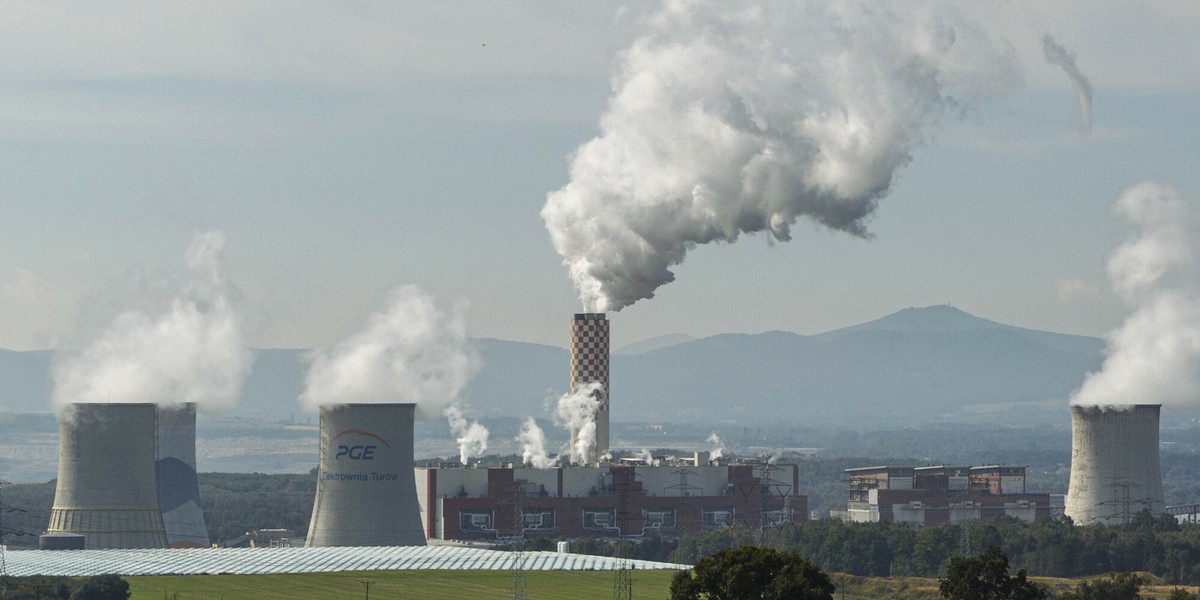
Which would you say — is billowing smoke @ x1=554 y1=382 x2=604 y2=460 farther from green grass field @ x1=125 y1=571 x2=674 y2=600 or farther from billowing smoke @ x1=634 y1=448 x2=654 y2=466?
green grass field @ x1=125 y1=571 x2=674 y2=600

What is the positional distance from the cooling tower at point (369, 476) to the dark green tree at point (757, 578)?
1330 inches

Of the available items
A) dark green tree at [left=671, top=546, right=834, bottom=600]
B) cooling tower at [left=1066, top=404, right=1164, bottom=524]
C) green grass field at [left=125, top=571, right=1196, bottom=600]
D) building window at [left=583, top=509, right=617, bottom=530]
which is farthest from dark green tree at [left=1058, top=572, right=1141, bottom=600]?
building window at [left=583, top=509, right=617, bottom=530]

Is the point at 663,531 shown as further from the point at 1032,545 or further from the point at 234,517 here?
the point at 234,517

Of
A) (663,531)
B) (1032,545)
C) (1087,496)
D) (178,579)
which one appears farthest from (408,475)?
(1087,496)

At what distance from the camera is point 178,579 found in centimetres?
7269

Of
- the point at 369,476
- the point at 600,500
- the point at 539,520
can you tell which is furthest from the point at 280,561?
the point at 600,500

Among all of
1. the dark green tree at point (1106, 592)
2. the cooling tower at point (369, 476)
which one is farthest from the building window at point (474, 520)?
the dark green tree at point (1106, 592)

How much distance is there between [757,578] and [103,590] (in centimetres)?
2590

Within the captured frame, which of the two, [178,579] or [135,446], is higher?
[135,446]

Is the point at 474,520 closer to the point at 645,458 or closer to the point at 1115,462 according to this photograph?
the point at 645,458

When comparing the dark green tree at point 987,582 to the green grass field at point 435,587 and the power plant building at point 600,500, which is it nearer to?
the green grass field at point 435,587

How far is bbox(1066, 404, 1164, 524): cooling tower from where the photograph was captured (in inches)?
3686

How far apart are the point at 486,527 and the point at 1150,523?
32.4m

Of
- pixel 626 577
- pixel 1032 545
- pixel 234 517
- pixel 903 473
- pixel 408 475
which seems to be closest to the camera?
pixel 626 577
